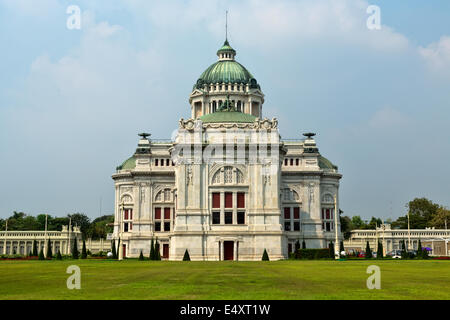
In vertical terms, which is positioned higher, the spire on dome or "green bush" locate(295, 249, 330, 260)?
the spire on dome

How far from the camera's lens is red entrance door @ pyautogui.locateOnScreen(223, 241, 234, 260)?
289ft

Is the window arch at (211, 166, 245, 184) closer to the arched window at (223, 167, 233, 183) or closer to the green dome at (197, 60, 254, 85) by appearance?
the arched window at (223, 167, 233, 183)

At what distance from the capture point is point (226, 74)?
384 ft

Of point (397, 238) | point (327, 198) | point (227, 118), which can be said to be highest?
point (227, 118)

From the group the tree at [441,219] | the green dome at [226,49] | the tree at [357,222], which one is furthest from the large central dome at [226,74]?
the tree at [357,222]

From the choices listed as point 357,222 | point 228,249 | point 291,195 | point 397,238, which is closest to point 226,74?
point 291,195

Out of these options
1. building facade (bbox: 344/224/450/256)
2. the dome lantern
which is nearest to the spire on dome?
the dome lantern

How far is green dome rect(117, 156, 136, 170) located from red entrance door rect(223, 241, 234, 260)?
117 ft

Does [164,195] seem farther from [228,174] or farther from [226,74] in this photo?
[226,74]

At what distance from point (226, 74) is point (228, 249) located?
138 feet

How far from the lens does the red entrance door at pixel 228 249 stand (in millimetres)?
87938

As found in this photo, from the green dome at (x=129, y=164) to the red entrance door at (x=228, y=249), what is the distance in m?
35.6
